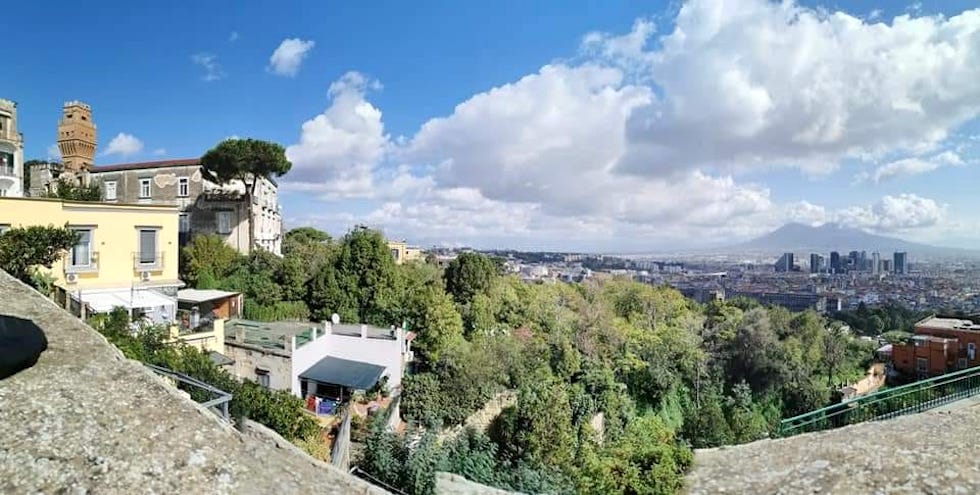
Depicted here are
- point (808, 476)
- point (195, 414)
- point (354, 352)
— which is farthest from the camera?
point (354, 352)

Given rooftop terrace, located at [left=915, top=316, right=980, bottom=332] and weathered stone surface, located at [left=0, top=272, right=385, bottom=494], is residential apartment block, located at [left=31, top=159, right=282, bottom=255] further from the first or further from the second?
rooftop terrace, located at [left=915, top=316, right=980, bottom=332]

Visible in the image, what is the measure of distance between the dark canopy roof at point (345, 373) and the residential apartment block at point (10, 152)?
1226cm

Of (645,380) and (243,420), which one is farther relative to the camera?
(645,380)

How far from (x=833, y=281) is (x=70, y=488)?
95.1 m

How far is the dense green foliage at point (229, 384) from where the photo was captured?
8125 mm

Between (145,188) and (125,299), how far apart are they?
16739 mm

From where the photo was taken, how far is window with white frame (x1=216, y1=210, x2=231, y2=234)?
26.7 metres

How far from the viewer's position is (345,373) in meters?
14.6

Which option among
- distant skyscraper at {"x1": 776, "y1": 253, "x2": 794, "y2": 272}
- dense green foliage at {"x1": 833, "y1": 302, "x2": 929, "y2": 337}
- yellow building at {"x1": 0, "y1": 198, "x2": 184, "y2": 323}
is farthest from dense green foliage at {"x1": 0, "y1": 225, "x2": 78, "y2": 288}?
distant skyscraper at {"x1": 776, "y1": 253, "x2": 794, "y2": 272}

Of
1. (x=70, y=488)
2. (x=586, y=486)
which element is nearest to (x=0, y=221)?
(x=70, y=488)

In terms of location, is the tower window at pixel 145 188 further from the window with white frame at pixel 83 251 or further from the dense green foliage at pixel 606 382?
the dense green foliage at pixel 606 382

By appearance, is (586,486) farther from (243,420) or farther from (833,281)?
(833,281)

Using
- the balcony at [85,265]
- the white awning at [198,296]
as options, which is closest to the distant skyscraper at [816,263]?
the white awning at [198,296]

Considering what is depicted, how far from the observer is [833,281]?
79000mm
